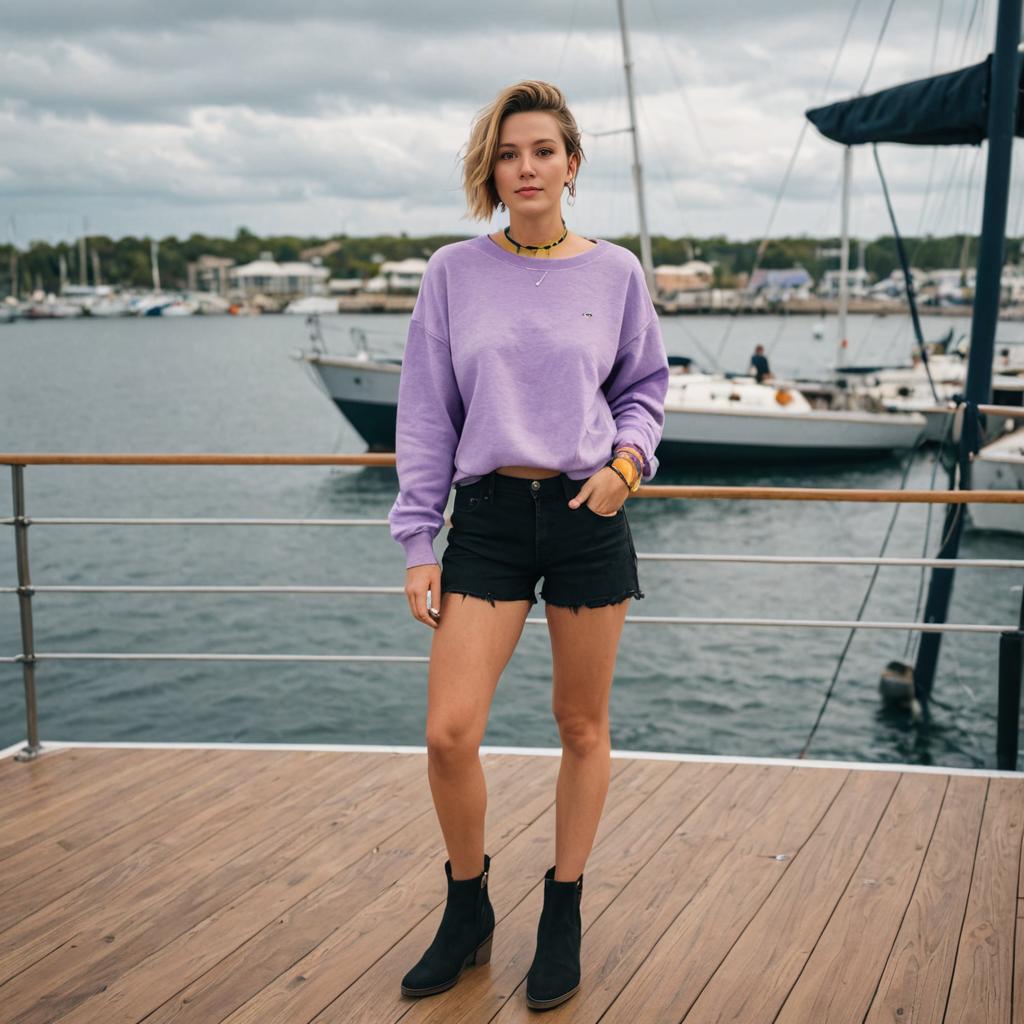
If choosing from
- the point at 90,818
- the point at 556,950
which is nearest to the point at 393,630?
the point at 90,818

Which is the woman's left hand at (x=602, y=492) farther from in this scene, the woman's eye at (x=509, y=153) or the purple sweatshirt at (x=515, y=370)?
the woman's eye at (x=509, y=153)

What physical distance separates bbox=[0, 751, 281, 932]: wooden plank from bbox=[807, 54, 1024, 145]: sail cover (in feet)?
14.0

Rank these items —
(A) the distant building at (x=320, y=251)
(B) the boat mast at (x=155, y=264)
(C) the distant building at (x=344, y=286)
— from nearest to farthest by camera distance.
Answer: (C) the distant building at (x=344, y=286) → (B) the boat mast at (x=155, y=264) → (A) the distant building at (x=320, y=251)

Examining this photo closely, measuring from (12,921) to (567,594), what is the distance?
1.37 meters

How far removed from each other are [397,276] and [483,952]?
118492 mm

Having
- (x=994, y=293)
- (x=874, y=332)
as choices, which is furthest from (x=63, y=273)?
(x=994, y=293)

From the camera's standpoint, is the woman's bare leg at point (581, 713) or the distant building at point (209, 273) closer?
the woman's bare leg at point (581, 713)

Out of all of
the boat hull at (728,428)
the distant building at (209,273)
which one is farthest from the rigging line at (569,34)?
the distant building at (209,273)

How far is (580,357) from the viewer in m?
1.83

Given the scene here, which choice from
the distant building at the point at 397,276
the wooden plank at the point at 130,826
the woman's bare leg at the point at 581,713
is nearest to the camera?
the woman's bare leg at the point at 581,713

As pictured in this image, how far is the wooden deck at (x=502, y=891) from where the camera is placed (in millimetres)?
2021

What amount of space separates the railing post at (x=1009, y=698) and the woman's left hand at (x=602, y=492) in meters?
2.03

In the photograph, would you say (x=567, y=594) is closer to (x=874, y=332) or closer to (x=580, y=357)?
(x=580, y=357)

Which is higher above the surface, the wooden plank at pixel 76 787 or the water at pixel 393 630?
the wooden plank at pixel 76 787
